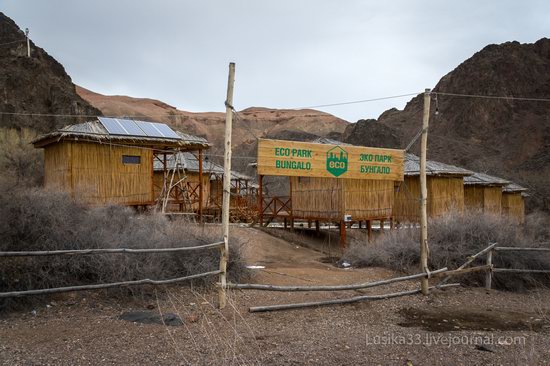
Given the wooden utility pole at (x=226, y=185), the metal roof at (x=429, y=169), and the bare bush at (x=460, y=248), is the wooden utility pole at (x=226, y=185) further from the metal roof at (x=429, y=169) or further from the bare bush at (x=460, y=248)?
the metal roof at (x=429, y=169)

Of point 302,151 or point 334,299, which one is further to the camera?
point 302,151

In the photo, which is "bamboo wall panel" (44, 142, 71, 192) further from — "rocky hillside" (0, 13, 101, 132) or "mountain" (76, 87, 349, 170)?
"mountain" (76, 87, 349, 170)

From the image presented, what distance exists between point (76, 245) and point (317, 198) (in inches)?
434

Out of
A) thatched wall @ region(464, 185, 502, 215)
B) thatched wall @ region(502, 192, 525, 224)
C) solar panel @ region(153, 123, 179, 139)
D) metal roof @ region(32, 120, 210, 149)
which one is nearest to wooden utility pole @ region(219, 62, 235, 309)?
metal roof @ region(32, 120, 210, 149)

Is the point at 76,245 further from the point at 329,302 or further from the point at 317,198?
the point at 317,198

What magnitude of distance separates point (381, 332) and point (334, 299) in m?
1.46

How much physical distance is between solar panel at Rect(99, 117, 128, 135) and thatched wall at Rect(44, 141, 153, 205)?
1.49 feet

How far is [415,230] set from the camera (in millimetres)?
11039

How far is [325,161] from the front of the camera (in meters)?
8.53

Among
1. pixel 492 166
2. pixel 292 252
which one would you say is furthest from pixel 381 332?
pixel 492 166

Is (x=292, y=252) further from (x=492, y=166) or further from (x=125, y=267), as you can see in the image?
(x=492, y=166)

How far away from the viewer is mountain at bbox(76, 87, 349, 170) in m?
68.1

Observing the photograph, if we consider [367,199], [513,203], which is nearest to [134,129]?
[367,199]

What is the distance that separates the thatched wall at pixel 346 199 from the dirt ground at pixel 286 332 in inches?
317
